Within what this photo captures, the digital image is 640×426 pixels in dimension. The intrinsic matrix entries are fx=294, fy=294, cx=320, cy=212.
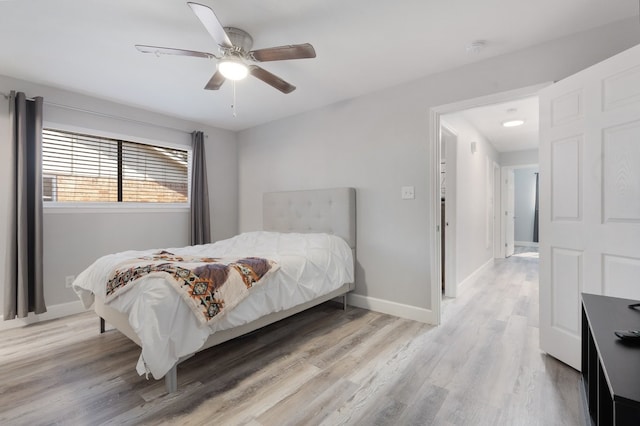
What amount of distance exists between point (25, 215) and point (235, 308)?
7.98 feet

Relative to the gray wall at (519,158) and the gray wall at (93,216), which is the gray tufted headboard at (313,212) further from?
the gray wall at (519,158)

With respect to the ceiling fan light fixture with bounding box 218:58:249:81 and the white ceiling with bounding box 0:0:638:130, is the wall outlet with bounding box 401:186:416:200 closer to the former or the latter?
→ the white ceiling with bounding box 0:0:638:130


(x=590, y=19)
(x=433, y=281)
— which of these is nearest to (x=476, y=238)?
(x=433, y=281)

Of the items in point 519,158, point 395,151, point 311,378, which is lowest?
point 311,378

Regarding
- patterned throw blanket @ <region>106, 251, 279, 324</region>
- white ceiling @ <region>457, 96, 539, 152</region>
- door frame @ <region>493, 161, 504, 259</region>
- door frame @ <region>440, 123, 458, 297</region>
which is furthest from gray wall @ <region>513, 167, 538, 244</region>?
patterned throw blanket @ <region>106, 251, 279, 324</region>

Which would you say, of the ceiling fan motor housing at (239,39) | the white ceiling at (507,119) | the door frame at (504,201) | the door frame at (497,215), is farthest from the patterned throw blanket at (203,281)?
the door frame at (504,201)

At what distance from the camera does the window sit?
3.15 m

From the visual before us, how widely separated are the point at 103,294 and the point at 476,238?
4.72 meters

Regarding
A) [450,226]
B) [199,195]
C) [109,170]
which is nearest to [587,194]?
[450,226]

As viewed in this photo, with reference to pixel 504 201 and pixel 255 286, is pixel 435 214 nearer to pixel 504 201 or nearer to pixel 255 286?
pixel 255 286

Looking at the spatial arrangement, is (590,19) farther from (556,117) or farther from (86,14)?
(86,14)

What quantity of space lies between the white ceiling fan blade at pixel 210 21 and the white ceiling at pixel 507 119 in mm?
2638

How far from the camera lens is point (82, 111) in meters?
3.21

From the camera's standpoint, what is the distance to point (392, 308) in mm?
3059
